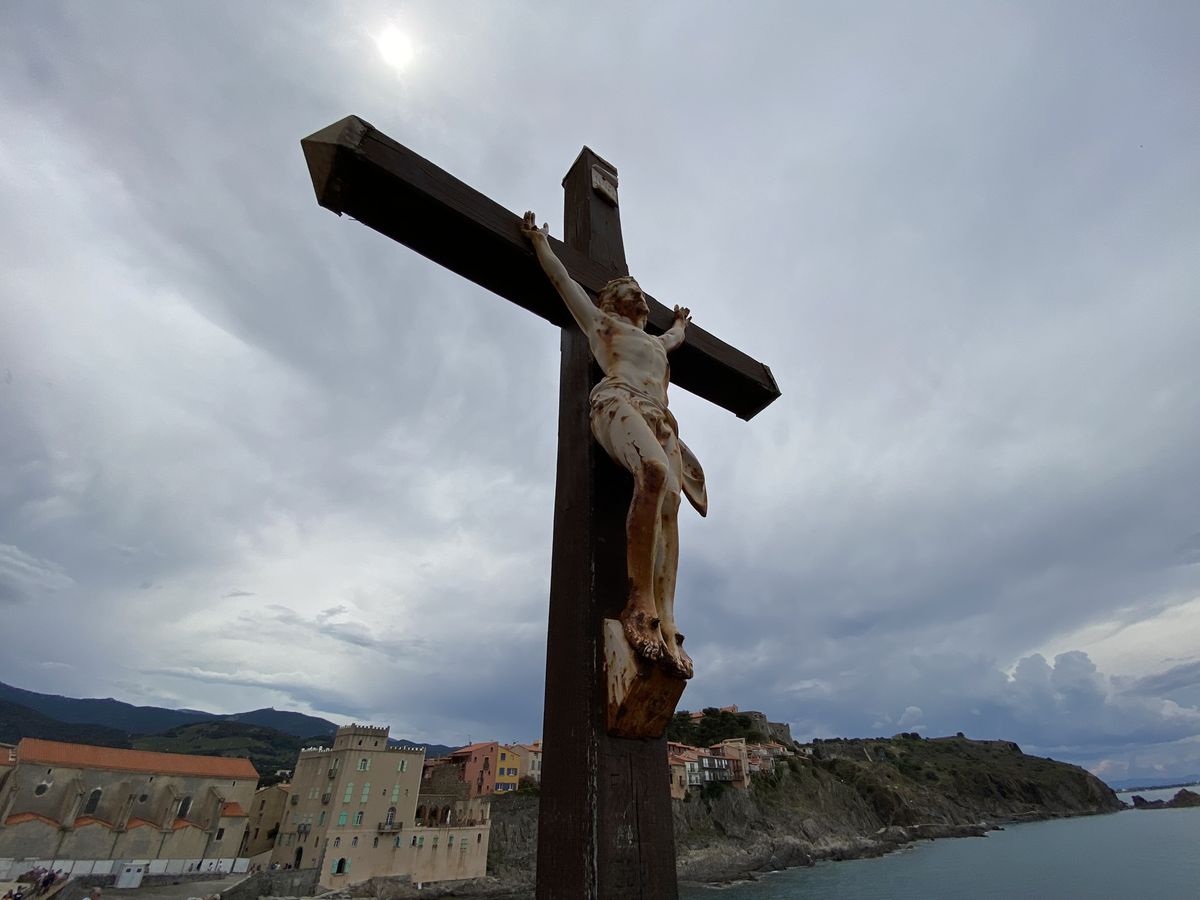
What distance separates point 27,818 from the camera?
120 feet

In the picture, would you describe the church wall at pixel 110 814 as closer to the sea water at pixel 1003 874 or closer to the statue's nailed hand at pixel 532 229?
the sea water at pixel 1003 874

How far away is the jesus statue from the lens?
5.63ft

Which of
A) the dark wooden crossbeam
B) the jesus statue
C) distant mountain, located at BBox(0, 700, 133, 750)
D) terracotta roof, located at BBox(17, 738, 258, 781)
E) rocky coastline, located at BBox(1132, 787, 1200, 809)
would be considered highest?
distant mountain, located at BBox(0, 700, 133, 750)

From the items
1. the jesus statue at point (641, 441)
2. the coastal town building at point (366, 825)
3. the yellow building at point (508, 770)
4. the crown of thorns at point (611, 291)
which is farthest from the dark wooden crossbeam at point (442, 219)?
the yellow building at point (508, 770)

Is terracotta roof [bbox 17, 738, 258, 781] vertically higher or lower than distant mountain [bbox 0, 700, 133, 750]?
lower

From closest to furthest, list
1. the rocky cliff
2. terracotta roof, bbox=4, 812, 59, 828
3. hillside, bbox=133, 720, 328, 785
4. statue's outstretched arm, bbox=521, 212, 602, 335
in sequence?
statue's outstretched arm, bbox=521, 212, 602, 335
terracotta roof, bbox=4, 812, 59, 828
the rocky cliff
hillside, bbox=133, 720, 328, 785

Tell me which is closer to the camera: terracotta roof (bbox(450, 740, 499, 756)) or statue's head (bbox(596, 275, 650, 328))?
statue's head (bbox(596, 275, 650, 328))

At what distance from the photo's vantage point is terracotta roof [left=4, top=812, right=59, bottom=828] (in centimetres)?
3606

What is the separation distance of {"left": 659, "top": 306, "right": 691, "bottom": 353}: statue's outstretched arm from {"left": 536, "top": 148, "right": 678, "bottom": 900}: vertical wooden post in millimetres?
534

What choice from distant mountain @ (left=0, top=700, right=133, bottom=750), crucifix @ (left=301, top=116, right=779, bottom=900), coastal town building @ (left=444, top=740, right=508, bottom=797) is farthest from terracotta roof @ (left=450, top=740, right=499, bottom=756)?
distant mountain @ (left=0, top=700, right=133, bottom=750)

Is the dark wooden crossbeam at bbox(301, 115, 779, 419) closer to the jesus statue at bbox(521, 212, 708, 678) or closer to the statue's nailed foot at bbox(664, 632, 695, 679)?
the jesus statue at bbox(521, 212, 708, 678)

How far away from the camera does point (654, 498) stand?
69.6 inches

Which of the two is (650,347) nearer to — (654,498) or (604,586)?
(654,498)

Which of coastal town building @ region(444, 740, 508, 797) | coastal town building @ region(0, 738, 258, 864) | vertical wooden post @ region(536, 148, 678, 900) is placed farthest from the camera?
coastal town building @ region(444, 740, 508, 797)
